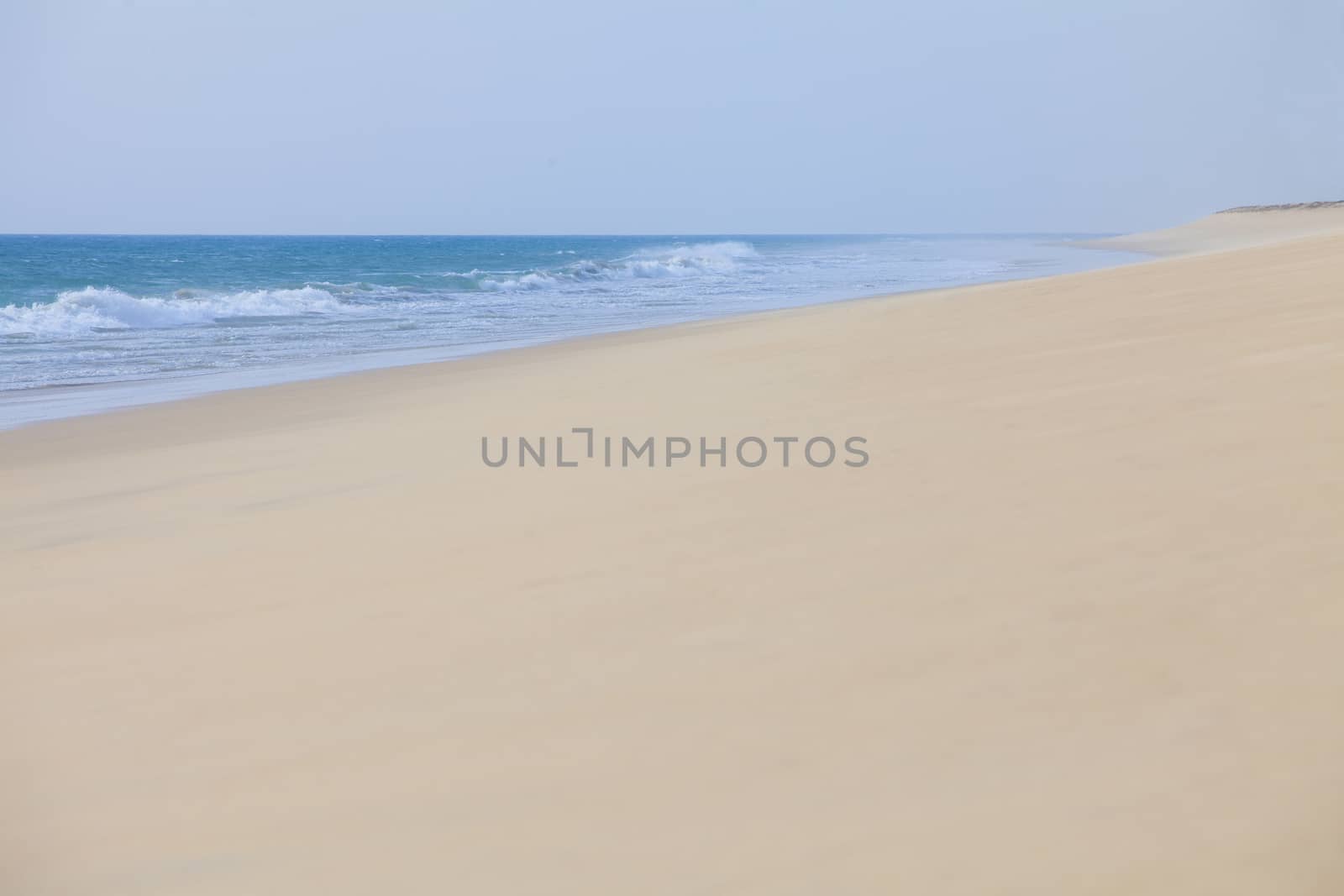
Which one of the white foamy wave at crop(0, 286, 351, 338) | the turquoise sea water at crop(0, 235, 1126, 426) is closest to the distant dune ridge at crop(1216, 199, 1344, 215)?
the turquoise sea water at crop(0, 235, 1126, 426)

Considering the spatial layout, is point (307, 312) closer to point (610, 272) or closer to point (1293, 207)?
point (610, 272)

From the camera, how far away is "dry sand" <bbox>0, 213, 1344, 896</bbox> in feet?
5.19

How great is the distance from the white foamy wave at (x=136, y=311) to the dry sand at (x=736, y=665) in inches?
470

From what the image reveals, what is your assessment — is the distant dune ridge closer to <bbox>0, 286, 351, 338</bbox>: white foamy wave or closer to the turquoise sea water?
the turquoise sea water

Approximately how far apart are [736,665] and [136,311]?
16.0 metres

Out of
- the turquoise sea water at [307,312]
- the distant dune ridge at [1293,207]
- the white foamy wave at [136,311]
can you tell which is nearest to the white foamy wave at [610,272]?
the turquoise sea water at [307,312]

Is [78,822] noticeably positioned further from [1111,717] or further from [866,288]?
[866,288]

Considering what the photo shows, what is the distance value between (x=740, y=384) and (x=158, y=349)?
27.7ft

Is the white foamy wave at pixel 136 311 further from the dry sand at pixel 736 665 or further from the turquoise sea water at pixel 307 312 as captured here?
the dry sand at pixel 736 665

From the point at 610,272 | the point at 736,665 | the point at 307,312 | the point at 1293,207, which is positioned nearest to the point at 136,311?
the point at 307,312

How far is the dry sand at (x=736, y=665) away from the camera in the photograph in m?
1.58

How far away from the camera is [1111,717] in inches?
70.9

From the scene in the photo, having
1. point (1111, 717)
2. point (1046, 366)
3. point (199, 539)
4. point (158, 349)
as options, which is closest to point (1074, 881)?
point (1111, 717)

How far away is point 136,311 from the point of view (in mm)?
15633
